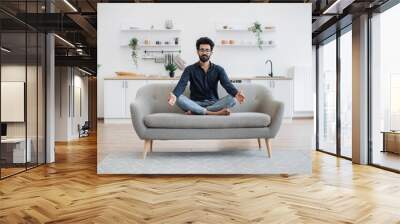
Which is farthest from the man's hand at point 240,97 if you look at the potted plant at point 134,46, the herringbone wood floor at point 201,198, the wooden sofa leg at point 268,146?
the potted plant at point 134,46

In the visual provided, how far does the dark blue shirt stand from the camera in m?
4.64

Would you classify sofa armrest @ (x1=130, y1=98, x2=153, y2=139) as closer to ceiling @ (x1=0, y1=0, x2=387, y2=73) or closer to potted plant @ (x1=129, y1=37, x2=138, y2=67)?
potted plant @ (x1=129, y1=37, x2=138, y2=67)

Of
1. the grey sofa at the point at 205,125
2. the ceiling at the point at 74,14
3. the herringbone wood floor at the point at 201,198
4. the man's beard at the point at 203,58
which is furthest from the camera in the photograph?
the ceiling at the point at 74,14

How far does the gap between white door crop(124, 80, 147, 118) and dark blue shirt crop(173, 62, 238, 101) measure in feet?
1.71

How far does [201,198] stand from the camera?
138 inches

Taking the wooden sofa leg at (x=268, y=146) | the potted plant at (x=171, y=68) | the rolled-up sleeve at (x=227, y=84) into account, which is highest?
the potted plant at (x=171, y=68)

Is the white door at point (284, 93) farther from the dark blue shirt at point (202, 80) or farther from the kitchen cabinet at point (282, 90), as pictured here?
the dark blue shirt at point (202, 80)

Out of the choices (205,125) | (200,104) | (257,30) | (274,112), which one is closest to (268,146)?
(274,112)

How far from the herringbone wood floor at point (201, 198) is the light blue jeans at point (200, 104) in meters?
0.80

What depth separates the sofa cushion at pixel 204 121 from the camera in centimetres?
456

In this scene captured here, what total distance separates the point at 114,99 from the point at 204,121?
3.68 ft

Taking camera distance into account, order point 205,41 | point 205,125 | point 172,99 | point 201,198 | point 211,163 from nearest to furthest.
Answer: point 201,198 < point 172,99 < point 205,125 < point 205,41 < point 211,163

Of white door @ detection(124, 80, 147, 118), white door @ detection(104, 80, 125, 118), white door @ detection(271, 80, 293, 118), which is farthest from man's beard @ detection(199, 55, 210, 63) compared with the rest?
white door @ detection(104, 80, 125, 118)

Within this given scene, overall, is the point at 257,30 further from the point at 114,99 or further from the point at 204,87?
the point at 114,99
